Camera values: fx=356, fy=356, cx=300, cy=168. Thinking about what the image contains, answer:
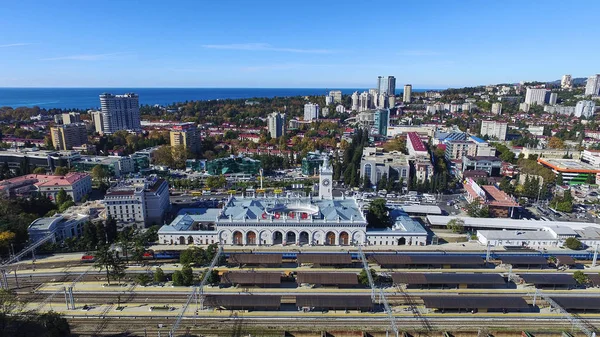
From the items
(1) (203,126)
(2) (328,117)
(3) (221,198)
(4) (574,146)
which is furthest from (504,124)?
(1) (203,126)

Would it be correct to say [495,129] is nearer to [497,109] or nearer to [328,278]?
[497,109]

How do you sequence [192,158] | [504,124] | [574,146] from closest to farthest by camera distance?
[192,158] < [574,146] < [504,124]

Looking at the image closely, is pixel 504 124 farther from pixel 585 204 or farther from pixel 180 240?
pixel 180 240

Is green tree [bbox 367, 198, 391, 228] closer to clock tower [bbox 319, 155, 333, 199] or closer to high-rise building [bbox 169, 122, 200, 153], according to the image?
clock tower [bbox 319, 155, 333, 199]

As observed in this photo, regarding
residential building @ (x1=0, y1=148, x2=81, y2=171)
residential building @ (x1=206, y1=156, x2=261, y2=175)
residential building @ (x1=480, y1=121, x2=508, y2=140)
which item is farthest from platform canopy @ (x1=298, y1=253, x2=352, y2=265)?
residential building @ (x1=480, y1=121, x2=508, y2=140)

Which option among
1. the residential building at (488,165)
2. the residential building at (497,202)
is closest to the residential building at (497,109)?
the residential building at (488,165)

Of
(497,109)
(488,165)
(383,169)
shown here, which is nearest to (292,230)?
(383,169)
